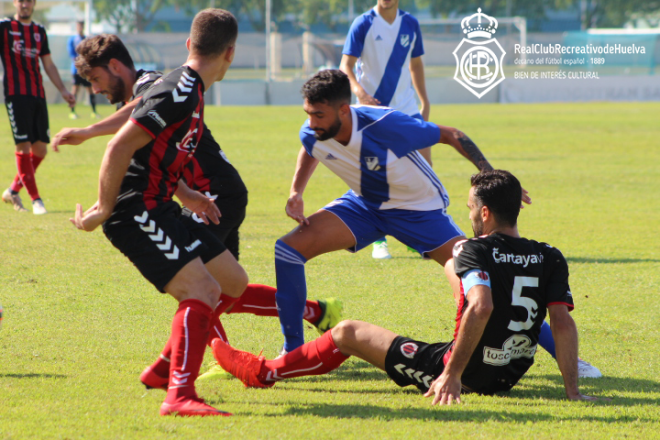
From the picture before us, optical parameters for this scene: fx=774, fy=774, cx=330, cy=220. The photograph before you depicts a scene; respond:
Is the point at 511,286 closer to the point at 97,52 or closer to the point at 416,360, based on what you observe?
the point at 416,360

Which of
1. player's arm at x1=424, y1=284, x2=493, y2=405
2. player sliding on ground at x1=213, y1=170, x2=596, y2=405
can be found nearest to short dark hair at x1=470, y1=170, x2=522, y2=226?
player sliding on ground at x1=213, y1=170, x2=596, y2=405

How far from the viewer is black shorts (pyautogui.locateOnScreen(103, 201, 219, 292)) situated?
344 centimetres

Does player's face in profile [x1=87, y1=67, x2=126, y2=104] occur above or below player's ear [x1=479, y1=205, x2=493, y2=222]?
above

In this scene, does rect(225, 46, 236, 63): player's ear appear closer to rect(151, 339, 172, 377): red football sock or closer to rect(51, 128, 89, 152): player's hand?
rect(51, 128, 89, 152): player's hand

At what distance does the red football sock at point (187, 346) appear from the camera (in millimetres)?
3352

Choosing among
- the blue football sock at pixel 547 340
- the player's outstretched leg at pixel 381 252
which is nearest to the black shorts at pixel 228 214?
the blue football sock at pixel 547 340

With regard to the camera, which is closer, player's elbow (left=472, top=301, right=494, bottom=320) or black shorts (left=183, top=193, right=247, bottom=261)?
player's elbow (left=472, top=301, right=494, bottom=320)

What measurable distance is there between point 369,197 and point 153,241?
1.54 metres

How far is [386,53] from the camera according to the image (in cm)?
754

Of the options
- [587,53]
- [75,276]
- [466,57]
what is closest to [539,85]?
[466,57]

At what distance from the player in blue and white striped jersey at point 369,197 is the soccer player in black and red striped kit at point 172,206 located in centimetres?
69

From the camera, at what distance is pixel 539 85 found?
33781 millimetres

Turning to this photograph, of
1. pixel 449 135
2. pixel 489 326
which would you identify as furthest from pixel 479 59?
pixel 489 326

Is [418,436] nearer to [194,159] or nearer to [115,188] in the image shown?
[115,188]
